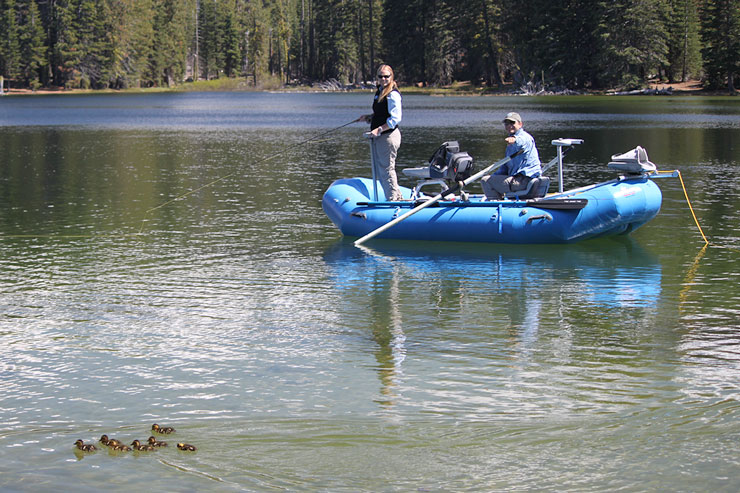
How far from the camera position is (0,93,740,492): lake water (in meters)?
5.57

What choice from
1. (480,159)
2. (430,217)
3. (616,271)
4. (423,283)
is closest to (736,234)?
(616,271)

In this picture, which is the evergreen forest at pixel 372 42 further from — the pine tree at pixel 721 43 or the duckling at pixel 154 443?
the duckling at pixel 154 443

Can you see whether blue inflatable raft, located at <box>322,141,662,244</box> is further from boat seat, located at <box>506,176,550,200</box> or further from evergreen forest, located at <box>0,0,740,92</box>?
evergreen forest, located at <box>0,0,740,92</box>

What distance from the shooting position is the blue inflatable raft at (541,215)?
1222cm

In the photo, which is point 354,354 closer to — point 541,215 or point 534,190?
point 541,215

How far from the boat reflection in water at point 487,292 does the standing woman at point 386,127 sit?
88 cm

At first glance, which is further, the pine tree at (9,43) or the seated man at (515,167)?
the pine tree at (9,43)

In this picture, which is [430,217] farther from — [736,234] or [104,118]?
[104,118]

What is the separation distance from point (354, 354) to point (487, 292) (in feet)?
9.24

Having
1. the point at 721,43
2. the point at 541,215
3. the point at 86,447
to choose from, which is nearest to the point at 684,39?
the point at 721,43

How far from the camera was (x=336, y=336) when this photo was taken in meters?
8.37

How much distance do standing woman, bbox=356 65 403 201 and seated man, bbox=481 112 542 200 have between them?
1295 millimetres

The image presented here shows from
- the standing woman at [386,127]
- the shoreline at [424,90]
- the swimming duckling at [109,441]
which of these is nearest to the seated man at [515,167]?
the standing woman at [386,127]

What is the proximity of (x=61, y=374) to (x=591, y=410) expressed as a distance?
12.8 feet
